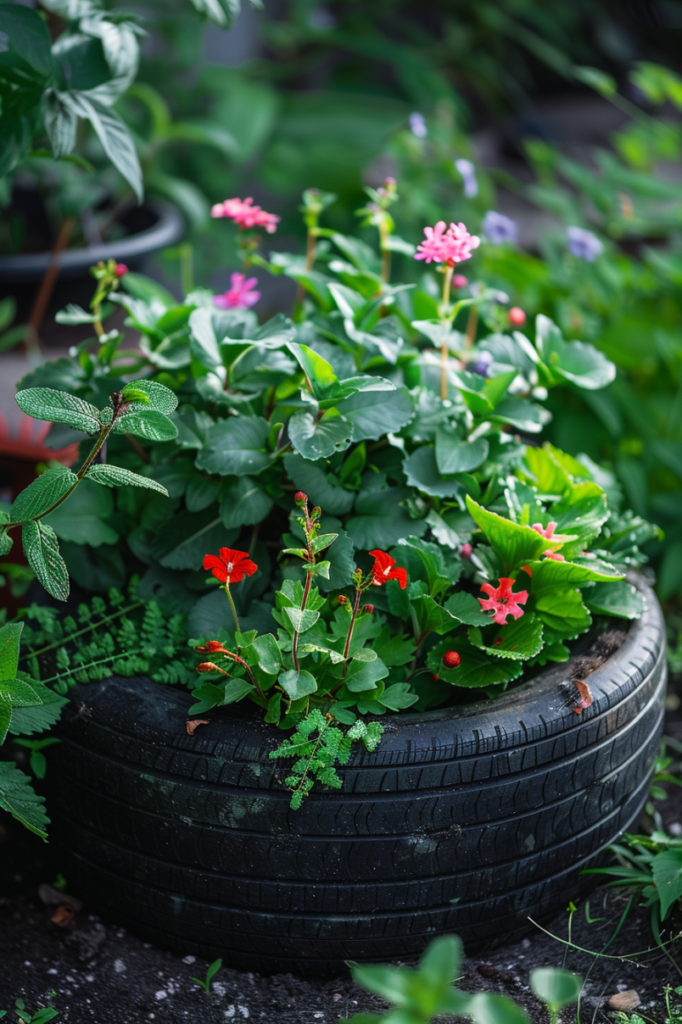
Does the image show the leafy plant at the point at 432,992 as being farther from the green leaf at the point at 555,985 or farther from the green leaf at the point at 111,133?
the green leaf at the point at 111,133

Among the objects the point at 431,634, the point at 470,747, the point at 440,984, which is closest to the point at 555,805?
the point at 470,747

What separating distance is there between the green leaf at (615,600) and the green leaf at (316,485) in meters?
0.34

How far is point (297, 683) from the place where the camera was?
0.91 m

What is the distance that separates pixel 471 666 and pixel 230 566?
0.31 m

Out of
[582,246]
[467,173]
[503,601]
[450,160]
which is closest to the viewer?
[503,601]

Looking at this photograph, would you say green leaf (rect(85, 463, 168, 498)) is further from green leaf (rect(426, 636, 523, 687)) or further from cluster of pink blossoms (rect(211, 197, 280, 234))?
cluster of pink blossoms (rect(211, 197, 280, 234))

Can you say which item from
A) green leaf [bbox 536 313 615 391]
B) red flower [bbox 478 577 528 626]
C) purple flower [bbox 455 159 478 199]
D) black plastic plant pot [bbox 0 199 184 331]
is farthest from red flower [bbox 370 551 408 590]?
black plastic plant pot [bbox 0 199 184 331]

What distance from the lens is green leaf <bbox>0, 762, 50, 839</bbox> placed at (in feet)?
2.94

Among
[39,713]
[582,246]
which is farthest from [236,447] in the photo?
[582,246]

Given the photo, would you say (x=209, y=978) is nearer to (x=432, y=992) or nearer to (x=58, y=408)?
(x=432, y=992)

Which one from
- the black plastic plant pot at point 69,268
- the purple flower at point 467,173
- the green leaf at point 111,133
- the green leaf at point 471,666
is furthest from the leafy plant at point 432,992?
the black plastic plant pot at point 69,268

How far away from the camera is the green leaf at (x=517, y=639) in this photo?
0.97m

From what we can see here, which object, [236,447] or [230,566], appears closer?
[230,566]

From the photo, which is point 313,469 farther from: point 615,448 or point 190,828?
point 615,448
